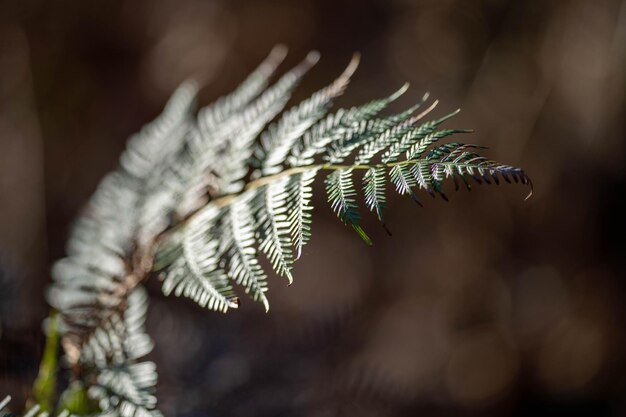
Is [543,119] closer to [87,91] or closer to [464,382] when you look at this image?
[464,382]

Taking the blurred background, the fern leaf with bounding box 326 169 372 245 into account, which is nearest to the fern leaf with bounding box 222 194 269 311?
the fern leaf with bounding box 326 169 372 245

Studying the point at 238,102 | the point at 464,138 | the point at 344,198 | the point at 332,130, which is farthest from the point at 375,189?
the point at 464,138

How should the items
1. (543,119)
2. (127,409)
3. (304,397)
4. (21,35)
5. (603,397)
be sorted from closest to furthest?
(127,409) < (304,397) < (603,397) < (543,119) < (21,35)

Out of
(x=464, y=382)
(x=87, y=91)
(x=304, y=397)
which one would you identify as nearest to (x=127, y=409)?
(x=304, y=397)

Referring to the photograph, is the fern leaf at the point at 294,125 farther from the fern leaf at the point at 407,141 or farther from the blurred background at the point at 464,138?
the blurred background at the point at 464,138

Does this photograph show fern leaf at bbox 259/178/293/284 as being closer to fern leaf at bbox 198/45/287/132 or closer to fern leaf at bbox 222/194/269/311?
fern leaf at bbox 222/194/269/311

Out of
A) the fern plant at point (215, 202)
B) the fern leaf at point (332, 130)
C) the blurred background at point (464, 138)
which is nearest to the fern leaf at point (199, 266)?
the fern plant at point (215, 202)

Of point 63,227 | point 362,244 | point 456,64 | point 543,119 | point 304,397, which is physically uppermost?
point 456,64
